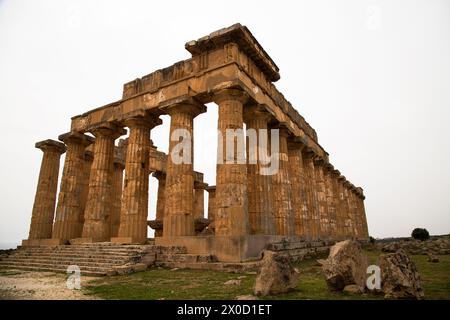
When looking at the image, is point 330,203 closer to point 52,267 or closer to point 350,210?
point 350,210

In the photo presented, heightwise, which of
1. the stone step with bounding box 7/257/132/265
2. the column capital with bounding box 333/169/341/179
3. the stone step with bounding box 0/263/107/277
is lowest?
the stone step with bounding box 0/263/107/277

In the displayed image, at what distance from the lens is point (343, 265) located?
6.11 metres

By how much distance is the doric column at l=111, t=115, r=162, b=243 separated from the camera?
16609 millimetres

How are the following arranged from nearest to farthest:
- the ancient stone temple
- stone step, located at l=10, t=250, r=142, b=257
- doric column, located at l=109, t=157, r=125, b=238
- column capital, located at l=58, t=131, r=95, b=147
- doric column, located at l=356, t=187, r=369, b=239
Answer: stone step, located at l=10, t=250, r=142, b=257 → the ancient stone temple → column capital, located at l=58, t=131, r=95, b=147 → doric column, located at l=109, t=157, r=125, b=238 → doric column, located at l=356, t=187, r=369, b=239

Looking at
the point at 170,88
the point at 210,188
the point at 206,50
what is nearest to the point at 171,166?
the point at 170,88

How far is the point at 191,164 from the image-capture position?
616 inches

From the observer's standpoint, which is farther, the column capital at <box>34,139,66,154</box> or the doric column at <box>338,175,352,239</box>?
the doric column at <box>338,175,352,239</box>

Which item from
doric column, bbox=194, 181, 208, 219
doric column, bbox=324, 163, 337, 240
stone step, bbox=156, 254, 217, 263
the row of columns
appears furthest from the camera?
doric column, bbox=194, 181, 208, 219

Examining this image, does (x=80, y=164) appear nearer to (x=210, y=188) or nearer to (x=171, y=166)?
(x=171, y=166)

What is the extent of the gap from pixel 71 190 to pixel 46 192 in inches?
136

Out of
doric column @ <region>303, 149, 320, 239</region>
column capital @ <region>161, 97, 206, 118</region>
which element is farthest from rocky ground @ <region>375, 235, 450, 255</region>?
column capital @ <region>161, 97, 206, 118</region>

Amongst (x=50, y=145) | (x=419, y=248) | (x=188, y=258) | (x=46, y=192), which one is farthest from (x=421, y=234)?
(x=50, y=145)

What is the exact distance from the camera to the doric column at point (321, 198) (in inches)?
1003

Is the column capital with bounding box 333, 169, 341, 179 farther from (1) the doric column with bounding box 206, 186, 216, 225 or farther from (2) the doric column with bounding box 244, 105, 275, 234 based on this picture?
(2) the doric column with bounding box 244, 105, 275, 234
